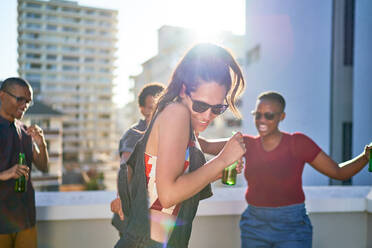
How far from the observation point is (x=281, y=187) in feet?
8.20

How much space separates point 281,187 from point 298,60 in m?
11.0

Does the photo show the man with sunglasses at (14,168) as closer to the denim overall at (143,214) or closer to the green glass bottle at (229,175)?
the denim overall at (143,214)

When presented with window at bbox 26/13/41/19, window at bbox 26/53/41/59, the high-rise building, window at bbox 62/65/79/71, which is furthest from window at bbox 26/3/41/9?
window at bbox 62/65/79/71

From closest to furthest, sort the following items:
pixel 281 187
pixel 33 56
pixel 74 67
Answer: pixel 281 187, pixel 33 56, pixel 74 67

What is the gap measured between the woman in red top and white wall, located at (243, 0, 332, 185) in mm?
7711

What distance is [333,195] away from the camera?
3643 millimetres

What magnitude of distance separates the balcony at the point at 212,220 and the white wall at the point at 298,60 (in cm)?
630

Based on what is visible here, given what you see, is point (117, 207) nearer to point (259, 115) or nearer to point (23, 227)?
point (23, 227)

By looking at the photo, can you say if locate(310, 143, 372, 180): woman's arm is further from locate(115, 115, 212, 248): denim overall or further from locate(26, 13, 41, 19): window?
locate(26, 13, 41, 19): window

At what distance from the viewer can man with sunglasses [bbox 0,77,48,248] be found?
2305 mm

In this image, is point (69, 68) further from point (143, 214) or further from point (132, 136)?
point (143, 214)

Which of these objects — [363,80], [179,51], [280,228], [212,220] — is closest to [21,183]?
[212,220]

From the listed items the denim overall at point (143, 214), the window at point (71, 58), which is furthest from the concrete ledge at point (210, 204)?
the window at point (71, 58)

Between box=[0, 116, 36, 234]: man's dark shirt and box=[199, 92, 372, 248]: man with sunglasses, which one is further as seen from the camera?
box=[199, 92, 372, 248]: man with sunglasses
